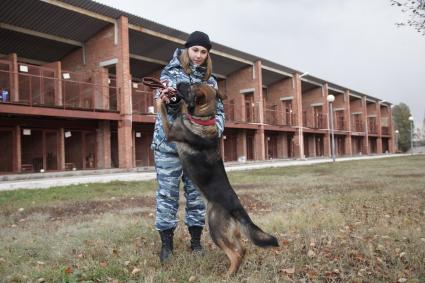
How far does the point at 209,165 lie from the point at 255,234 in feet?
2.10

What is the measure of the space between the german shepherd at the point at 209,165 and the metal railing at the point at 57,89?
1433 cm

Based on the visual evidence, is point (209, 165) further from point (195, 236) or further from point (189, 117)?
point (195, 236)

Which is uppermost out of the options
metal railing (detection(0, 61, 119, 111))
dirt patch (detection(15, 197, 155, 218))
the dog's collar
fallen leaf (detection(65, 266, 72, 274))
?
metal railing (detection(0, 61, 119, 111))

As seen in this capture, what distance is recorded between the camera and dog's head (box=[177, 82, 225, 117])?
3150mm

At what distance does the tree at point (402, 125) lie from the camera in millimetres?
75688

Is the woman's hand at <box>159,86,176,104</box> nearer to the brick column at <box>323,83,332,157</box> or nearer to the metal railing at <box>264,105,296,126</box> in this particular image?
the metal railing at <box>264,105,296,126</box>

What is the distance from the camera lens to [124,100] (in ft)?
65.4

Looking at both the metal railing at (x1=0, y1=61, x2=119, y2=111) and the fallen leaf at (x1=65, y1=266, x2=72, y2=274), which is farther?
the metal railing at (x1=0, y1=61, x2=119, y2=111)

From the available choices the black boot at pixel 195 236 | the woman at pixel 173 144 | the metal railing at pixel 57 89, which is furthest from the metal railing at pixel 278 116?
the woman at pixel 173 144

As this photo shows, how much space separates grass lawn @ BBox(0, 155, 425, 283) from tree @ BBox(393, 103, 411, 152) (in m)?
75.3

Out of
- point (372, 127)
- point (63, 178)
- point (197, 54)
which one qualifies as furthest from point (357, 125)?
point (197, 54)

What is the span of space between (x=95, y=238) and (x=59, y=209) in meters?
3.28

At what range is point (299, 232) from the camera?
181 inches

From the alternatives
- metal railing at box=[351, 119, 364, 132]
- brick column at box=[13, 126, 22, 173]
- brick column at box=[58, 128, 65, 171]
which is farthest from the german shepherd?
metal railing at box=[351, 119, 364, 132]
